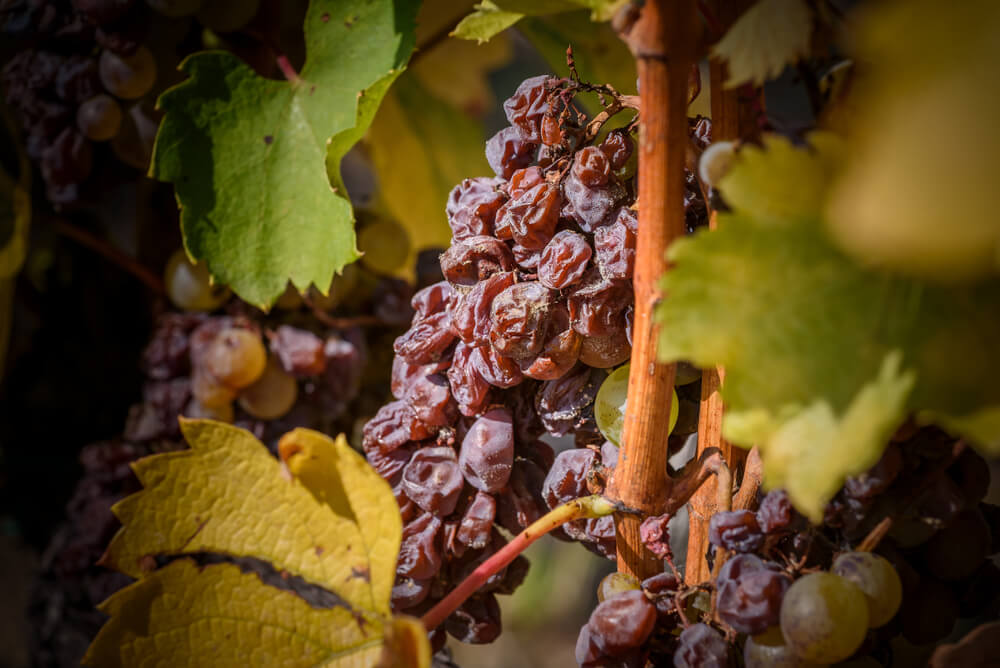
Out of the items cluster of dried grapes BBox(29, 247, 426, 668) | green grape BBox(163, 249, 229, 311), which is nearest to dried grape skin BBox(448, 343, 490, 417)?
cluster of dried grapes BBox(29, 247, 426, 668)

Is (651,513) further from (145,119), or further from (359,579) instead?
(145,119)

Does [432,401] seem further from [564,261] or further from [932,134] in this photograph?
[932,134]

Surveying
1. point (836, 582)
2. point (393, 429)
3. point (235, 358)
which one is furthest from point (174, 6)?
point (836, 582)

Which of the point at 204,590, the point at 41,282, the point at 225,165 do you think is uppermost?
the point at 225,165

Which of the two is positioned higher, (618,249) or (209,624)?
(618,249)

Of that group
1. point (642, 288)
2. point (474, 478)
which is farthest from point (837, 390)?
point (474, 478)

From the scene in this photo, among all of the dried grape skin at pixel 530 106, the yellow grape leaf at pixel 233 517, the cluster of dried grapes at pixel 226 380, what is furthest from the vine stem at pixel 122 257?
the dried grape skin at pixel 530 106

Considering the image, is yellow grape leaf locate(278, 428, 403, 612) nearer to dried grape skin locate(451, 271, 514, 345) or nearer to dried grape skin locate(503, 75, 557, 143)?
dried grape skin locate(451, 271, 514, 345)
